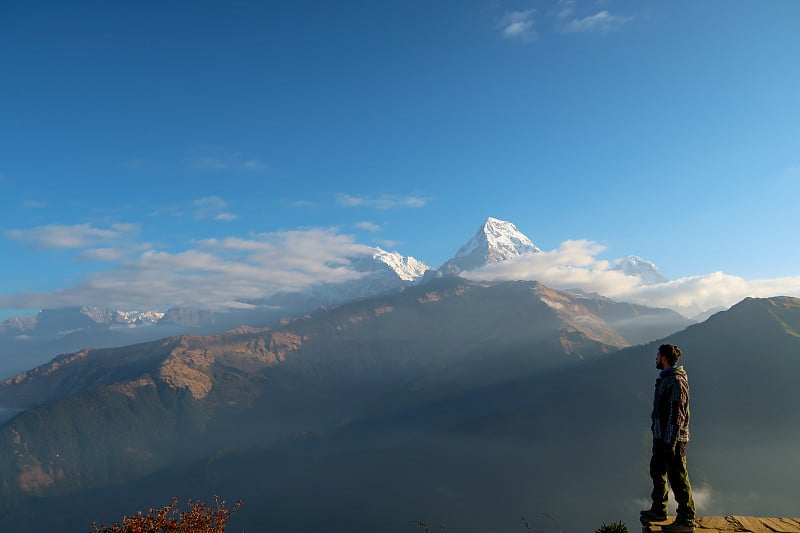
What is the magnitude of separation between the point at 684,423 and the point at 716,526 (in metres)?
3.54

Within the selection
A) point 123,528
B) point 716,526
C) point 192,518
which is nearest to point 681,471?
point 716,526

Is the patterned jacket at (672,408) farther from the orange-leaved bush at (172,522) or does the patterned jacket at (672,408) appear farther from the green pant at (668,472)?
the orange-leaved bush at (172,522)

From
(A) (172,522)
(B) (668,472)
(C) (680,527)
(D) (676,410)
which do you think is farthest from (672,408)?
(A) (172,522)

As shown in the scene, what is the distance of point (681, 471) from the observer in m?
14.3

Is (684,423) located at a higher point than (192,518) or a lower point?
higher

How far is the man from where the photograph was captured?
14.3 metres

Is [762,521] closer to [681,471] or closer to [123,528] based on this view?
[681,471]


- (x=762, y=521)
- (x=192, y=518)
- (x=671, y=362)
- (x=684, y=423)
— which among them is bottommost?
(x=762, y=521)

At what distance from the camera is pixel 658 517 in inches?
584

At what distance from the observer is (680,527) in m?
13.7

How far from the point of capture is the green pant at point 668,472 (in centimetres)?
1409

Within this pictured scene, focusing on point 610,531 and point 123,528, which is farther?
point 610,531

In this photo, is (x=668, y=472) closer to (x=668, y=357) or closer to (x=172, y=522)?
(x=668, y=357)

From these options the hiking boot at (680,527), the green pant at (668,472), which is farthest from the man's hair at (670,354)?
the hiking boot at (680,527)
